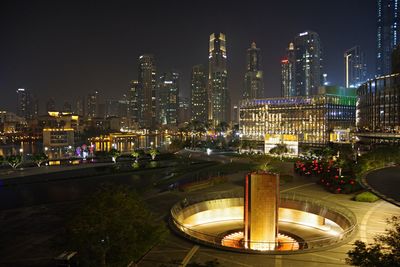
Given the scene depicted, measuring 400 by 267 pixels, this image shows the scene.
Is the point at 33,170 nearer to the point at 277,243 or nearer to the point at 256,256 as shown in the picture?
the point at 277,243

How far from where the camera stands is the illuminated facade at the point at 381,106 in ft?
281

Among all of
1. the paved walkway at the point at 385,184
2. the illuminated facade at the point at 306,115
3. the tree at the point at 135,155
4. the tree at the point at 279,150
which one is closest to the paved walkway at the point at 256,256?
the paved walkway at the point at 385,184

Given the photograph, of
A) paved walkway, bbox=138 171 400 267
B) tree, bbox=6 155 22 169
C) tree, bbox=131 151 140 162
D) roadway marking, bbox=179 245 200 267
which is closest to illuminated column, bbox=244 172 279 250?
paved walkway, bbox=138 171 400 267

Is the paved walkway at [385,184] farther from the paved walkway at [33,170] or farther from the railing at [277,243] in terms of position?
the paved walkway at [33,170]

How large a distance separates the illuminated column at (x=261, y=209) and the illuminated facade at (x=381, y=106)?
6727 centimetres

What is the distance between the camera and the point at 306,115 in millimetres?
126562

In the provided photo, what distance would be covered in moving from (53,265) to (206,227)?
12.2 meters

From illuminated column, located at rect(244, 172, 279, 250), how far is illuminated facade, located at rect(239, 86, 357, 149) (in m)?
101

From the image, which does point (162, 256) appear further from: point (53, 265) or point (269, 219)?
point (269, 219)

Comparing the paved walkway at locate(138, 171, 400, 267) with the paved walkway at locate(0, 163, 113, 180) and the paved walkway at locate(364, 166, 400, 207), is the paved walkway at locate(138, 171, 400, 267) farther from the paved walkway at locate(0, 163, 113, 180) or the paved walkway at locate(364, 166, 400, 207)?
the paved walkway at locate(0, 163, 113, 180)

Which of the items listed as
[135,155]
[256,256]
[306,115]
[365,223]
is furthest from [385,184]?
[306,115]

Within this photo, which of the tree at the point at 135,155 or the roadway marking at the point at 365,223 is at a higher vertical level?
the tree at the point at 135,155

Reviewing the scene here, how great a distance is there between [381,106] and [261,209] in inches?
3300

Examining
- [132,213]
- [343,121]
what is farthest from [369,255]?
[343,121]
